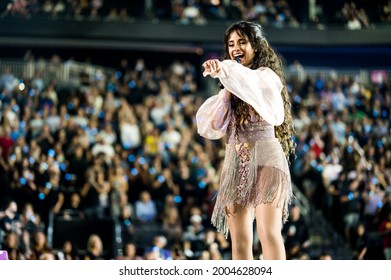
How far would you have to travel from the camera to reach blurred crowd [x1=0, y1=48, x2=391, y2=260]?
408 inches

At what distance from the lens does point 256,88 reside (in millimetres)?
4438

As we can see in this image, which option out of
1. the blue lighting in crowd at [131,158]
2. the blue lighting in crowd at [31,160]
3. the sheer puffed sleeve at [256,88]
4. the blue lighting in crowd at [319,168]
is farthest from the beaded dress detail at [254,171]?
the blue lighting in crowd at [131,158]

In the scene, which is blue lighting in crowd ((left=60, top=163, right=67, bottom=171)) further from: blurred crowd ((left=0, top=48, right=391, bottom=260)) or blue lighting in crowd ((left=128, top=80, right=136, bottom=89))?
blue lighting in crowd ((left=128, top=80, right=136, bottom=89))

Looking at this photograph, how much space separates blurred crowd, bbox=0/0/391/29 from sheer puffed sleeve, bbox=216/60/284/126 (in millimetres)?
16847

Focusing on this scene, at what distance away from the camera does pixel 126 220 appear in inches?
451

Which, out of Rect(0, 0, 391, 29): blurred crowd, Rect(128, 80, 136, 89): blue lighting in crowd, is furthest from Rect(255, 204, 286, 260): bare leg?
Rect(0, 0, 391, 29): blurred crowd

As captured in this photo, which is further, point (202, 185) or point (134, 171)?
point (134, 171)

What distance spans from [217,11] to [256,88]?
17.8 m

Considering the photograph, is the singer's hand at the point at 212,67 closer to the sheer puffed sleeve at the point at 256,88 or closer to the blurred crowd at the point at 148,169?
the sheer puffed sleeve at the point at 256,88

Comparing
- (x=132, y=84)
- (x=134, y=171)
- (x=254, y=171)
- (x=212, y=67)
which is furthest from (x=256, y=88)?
(x=132, y=84)

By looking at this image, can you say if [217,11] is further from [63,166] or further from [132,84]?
[63,166]

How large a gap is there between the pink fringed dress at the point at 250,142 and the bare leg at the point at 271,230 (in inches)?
1.7

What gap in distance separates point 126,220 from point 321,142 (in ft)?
15.2
